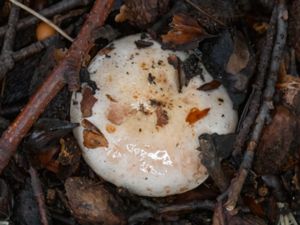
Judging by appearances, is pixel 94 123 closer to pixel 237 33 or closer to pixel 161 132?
pixel 161 132

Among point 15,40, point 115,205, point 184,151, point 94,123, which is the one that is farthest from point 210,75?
point 15,40

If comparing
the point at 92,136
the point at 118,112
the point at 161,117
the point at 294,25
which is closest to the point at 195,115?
the point at 161,117

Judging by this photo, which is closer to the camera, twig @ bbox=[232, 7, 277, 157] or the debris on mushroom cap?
the debris on mushroom cap

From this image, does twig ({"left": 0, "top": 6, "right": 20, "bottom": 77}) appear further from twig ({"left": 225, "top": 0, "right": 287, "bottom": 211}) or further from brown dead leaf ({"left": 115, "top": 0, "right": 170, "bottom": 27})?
twig ({"left": 225, "top": 0, "right": 287, "bottom": 211})

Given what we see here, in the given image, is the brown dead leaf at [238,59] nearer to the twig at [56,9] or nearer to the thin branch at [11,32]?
the twig at [56,9]

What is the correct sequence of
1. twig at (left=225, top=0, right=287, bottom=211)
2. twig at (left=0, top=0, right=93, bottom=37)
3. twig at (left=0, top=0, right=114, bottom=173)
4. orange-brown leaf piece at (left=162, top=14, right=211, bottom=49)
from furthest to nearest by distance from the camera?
twig at (left=0, top=0, right=93, bottom=37)
orange-brown leaf piece at (left=162, top=14, right=211, bottom=49)
twig at (left=225, top=0, right=287, bottom=211)
twig at (left=0, top=0, right=114, bottom=173)

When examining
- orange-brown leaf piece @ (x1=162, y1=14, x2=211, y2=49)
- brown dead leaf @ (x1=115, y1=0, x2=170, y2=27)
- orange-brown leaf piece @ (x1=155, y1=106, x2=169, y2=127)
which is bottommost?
orange-brown leaf piece @ (x1=155, y1=106, x2=169, y2=127)

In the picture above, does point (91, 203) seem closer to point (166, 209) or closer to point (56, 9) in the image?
point (166, 209)

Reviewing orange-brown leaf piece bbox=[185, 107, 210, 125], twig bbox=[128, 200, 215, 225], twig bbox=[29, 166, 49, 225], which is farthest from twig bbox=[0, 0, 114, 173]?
twig bbox=[128, 200, 215, 225]
